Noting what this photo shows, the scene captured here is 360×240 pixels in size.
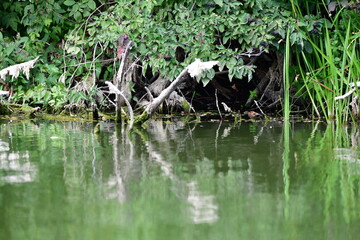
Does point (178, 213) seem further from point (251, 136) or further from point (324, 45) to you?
point (324, 45)

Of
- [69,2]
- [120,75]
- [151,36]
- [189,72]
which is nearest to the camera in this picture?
[189,72]

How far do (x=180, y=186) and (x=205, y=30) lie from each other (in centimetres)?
323

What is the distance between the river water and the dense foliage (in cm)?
119

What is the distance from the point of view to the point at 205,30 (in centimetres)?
626

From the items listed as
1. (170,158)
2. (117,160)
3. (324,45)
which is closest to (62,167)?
(117,160)

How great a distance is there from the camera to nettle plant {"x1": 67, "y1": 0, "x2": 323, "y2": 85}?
620cm

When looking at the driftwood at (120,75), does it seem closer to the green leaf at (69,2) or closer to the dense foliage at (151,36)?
the dense foliage at (151,36)

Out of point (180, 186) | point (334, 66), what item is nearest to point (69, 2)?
point (334, 66)

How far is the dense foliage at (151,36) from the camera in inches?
245

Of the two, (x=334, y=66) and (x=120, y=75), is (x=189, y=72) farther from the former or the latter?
(x=334, y=66)

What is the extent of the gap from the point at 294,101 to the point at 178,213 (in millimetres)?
4610

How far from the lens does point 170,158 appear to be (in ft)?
13.7

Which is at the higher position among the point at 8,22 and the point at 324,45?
the point at 8,22

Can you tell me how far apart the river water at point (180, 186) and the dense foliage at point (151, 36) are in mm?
1191
